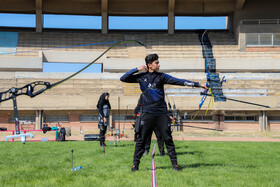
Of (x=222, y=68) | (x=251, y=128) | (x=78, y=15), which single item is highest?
(x=78, y=15)

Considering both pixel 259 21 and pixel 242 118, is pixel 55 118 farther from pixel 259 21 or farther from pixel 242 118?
pixel 259 21

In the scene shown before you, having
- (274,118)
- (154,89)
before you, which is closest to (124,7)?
(274,118)

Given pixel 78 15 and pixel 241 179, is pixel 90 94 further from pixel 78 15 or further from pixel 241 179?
pixel 241 179

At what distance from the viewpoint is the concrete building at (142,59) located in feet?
89.2

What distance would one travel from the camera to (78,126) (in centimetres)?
2719

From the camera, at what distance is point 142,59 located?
3353 centimetres

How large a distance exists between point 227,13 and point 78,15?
1699 cm

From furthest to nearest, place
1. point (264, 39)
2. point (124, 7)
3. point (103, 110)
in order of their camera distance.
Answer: point (124, 7) → point (264, 39) → point (103, 110)

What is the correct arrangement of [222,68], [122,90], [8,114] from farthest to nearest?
[222,68]
[122,90]
[8,114]

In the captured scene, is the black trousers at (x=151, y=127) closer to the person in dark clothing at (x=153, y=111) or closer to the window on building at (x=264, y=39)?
the person in dark clothing at (x=153, y=111)

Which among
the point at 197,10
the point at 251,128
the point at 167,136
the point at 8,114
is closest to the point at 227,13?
the point at 197,10

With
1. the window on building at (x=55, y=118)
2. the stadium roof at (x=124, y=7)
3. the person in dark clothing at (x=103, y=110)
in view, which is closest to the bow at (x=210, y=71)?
the stadium roof at (x=124, y=7)

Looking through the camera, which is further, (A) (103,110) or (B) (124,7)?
(B) (124,7)

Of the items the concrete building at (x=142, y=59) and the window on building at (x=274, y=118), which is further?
the window on building at (x=274, y=118)
